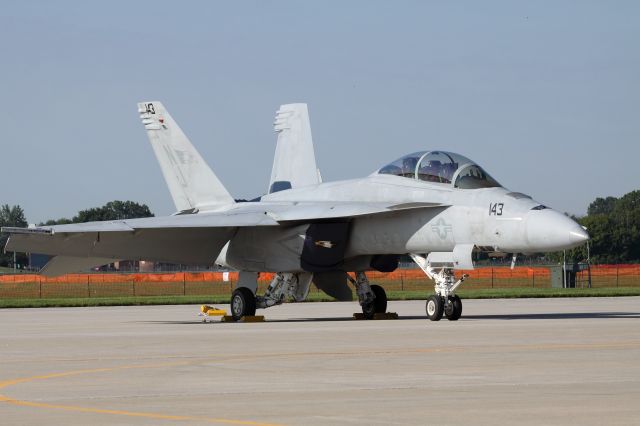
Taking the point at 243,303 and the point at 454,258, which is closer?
the point at 454,258

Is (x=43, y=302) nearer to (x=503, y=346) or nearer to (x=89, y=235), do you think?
(x=89, y=235)

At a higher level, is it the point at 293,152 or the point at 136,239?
the point at 293,152

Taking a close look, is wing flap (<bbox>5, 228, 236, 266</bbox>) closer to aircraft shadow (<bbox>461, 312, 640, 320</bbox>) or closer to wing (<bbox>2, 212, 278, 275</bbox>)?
wing (<bbox>2, 212, 278, 275</bbox>)

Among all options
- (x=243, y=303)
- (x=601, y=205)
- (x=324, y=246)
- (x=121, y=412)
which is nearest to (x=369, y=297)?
(x=324, y=246)

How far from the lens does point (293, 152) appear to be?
3006cm

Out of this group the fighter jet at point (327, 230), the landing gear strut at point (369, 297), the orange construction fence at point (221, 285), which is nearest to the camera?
the fighter jet at point (327, 230)

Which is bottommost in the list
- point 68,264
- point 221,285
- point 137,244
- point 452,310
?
point 452,310

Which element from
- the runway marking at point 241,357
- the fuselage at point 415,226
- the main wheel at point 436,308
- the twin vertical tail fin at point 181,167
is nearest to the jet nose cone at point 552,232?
the fuselage at point 415,226

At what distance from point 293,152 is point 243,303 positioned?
5967 millimetres

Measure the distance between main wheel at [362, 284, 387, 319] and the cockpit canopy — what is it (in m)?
3.39

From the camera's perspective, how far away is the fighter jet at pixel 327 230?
21703mm

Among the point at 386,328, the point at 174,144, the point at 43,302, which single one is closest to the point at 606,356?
the point at 386,328

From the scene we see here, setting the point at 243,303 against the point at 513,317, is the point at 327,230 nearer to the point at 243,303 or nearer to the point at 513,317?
the point at 243,303

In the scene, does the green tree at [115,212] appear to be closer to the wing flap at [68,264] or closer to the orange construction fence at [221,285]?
the orange construction fence at [221,285]
